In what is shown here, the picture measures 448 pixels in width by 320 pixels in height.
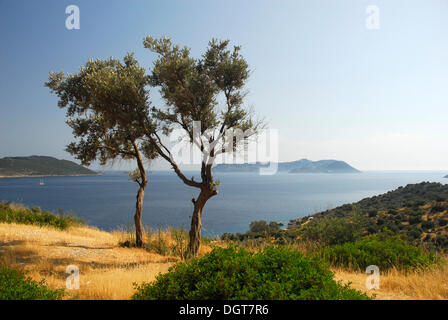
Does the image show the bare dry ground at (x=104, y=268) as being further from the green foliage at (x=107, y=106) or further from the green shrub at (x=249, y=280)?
the green foliage at (x=107, y=106)

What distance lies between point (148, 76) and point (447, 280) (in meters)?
9.66

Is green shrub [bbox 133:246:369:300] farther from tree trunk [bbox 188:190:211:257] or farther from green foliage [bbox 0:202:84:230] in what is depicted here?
green foliage [bbox 0:202:84:230]

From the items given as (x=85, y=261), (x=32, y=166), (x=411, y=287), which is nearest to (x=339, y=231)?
(x=411, y=287)

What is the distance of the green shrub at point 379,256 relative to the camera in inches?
282

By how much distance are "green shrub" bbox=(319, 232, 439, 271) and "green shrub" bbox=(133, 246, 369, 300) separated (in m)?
3.63

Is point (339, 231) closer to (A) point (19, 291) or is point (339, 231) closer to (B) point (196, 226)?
(B) point (196, 226)

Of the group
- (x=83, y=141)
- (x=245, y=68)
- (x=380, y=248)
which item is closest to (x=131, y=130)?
(x=83, y=141)

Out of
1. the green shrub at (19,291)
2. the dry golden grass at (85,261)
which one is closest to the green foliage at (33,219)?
the dry golden grass at (85,261)

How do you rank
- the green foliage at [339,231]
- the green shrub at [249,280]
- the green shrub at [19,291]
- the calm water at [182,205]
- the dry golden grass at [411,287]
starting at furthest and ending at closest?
the calm water at [182,205] < the green foliage at [339,231] < the dry golden grass at [411,287] < the green shrub at [19,291] < the green shrub at [249,280]

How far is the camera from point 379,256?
7543mm

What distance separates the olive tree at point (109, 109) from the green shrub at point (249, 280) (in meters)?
5.97

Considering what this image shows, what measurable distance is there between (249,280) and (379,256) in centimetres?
578

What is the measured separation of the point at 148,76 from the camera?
9039 mm
